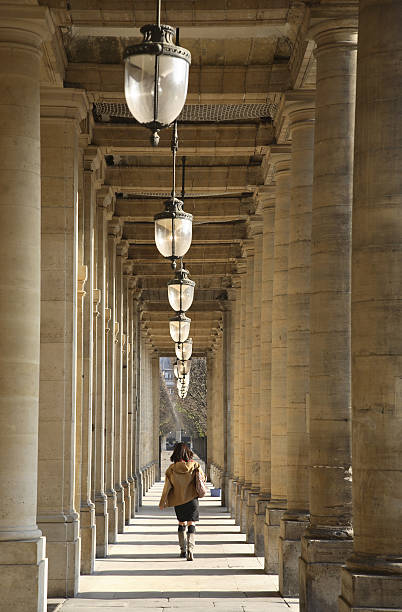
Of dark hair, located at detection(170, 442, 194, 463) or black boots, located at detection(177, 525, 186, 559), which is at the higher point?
dark hair, located at detection(170, 442, 194, 463)

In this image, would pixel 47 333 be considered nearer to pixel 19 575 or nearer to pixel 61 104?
pixel 61 104

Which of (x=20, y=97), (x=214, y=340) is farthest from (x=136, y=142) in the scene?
(x=214, y=340)

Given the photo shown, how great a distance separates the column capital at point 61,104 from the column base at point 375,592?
9.54 meters

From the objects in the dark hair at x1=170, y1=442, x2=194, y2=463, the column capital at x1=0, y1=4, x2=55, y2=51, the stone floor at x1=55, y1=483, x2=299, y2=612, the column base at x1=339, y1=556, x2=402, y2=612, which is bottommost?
the stone floor at x1=55, y1=483, x2=299, y2=612

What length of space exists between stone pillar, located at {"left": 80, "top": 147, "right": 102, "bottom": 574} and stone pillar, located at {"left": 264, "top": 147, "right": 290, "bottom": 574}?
317cm

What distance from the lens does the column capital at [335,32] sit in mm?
13688

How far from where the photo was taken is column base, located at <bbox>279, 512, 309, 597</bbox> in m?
16.5

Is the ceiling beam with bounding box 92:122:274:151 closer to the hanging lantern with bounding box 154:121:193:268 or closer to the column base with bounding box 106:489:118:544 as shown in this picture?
the hanging lantern with bounding box 154:121:193:268

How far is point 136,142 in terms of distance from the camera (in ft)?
68.1

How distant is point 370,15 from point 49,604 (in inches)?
364

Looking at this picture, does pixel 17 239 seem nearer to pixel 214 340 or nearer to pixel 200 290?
pixel 200 290

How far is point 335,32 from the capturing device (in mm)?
13766

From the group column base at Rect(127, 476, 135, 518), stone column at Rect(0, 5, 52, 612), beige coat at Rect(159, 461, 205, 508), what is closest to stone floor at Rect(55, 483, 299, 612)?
beige coat at Rect(159, 461, 205, 508)

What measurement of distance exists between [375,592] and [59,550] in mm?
7265
